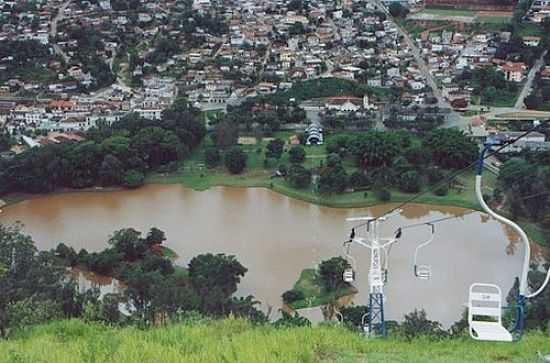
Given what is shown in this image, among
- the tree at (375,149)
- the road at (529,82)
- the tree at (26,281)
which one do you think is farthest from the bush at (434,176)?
the tree at (26,281)

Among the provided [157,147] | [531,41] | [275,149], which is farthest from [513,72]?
[157,147]

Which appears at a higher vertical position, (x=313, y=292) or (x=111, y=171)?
(x=111, y=171)

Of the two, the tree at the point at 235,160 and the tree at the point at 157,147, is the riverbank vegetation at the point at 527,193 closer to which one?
the tree at the point at 235,160

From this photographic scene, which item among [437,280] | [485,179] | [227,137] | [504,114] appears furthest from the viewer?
[504,114]

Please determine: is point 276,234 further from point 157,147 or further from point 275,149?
point 157,147

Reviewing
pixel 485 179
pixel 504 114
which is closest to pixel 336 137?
pixel 485 179

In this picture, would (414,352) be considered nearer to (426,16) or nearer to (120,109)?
(120,109)

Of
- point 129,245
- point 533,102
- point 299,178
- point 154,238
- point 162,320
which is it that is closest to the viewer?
point 162,320

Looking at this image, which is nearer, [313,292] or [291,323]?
[291,323]
